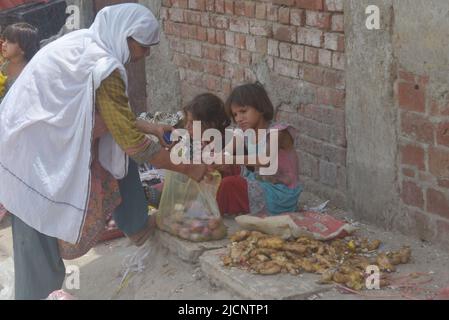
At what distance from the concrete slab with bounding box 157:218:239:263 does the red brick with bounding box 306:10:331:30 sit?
131cm

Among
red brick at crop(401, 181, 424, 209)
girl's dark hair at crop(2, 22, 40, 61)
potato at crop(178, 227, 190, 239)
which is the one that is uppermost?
girl's dark hair at crop(2, 22, 40, 61)

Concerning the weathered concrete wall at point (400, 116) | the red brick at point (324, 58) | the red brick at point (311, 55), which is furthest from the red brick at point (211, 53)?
the weathered concrete wall at point (400, 116)

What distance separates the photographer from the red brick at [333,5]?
4.75 meters

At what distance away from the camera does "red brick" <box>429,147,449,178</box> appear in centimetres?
417

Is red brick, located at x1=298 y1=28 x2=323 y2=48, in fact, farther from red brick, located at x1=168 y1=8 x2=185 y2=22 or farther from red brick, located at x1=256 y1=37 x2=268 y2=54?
red brick, located at x1=168 y1=8 x2=185 y2=22

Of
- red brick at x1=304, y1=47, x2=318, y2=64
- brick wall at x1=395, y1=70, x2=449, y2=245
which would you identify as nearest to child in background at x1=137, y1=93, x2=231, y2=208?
red brick at x1=304, y1=47, x2=318, y2=64

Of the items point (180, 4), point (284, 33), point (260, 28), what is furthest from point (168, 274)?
point (180, 4)

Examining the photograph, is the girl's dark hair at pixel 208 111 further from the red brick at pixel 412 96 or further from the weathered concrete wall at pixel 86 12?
the weathered concrete wall at pixel 86 12

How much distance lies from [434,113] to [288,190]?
1.00 metres

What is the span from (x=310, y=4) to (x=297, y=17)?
165mm

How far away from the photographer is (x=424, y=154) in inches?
170
